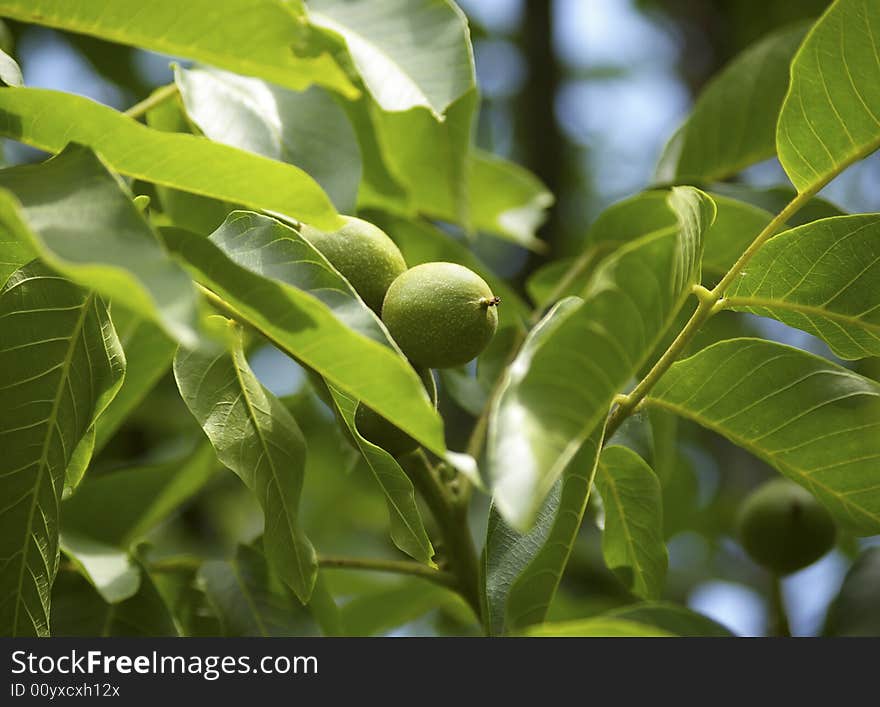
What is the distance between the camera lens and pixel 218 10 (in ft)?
2.55

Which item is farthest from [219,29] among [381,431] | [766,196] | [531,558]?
[766,196]

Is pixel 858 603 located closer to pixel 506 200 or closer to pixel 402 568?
pixel 402 568

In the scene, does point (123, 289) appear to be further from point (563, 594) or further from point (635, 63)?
point (635, 63)

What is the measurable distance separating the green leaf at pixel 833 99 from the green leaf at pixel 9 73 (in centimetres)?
62

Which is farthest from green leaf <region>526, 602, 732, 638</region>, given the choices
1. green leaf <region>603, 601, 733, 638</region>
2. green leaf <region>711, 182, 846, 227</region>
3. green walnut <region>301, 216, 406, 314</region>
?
green leaf <region>711, 182, 846, 227</region>

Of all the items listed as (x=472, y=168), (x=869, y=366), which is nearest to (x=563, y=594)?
(x=869, y=366)

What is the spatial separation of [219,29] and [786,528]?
0.86 metres

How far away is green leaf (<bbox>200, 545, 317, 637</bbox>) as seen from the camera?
1112mm

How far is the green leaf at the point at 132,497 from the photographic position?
4.21ft

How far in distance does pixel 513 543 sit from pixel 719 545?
5.31 feet

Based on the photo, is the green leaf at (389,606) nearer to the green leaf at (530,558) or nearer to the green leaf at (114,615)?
the green leaf at (114,615)

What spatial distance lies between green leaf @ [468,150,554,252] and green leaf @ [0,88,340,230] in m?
0.82

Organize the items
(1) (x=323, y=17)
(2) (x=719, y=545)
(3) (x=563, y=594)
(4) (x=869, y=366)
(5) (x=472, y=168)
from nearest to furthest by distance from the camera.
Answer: (1) (x=323, y=17) < (5) (x=472, y=168) < (4) (x=869, y=366) < (3) (x=563, y=594) < (2) (x=719, y=545)

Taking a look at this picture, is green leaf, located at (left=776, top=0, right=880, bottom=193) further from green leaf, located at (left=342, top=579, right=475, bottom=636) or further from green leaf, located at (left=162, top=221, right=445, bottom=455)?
green leaf, located at (left=342, top=579, right=475, bottom=636)
